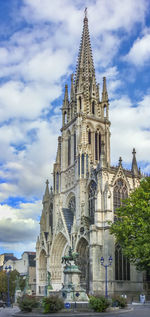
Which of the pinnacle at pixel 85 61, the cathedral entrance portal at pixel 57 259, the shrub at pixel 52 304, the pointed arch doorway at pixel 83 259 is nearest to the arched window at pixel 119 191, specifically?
the pointed arch doorway at pixel 83 259

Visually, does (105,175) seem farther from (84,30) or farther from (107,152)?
(84,30)

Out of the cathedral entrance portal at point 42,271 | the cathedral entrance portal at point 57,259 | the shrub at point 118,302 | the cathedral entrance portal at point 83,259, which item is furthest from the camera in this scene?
the cathedral entrance portal at point 42,271

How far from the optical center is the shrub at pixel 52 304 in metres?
21.9

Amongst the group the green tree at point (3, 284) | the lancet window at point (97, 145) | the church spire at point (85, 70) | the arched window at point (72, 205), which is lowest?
the green tree at point (3, 284)

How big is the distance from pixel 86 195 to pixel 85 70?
24.3 meters

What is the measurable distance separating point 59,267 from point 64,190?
39.0 feet

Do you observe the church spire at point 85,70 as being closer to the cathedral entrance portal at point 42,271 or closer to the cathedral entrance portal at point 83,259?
the cathedral entrance portal at point 83,259

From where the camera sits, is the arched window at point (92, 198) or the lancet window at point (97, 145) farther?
the lancet window at point (97, 145)

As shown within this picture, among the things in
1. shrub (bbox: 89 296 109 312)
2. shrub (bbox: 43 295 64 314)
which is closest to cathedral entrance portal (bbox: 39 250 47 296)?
shrub (bbox: 43 295 64 314)

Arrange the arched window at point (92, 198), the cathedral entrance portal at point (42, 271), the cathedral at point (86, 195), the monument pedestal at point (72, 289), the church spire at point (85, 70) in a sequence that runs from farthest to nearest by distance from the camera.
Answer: the church spire at point (85, 70)
the cathedral entrance portal at point (42, 271)
the arched window at point (92, 198)
the cathedral at point (86, 195)
the monument pedestal at point (72, 289)

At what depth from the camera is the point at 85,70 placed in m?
65.7

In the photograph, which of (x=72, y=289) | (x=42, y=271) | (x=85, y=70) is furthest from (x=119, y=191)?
(x=85, y=70)

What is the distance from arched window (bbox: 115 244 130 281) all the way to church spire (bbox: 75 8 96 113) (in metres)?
25.3

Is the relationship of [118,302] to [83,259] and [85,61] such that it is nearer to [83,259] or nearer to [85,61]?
[83,259]
